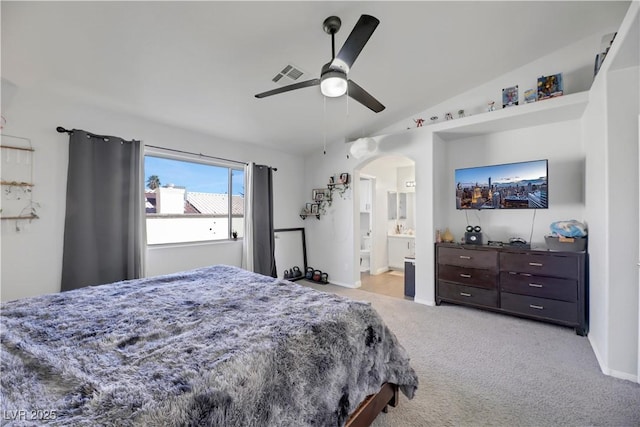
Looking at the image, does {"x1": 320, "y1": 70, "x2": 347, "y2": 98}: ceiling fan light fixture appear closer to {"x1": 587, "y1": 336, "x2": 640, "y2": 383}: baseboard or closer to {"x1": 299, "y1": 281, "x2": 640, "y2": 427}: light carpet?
{"x1": 299, "y1": 281, "x2": 640, "y2": 427}: light carpet

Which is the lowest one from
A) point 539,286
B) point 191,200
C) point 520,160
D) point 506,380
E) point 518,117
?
point 506,380

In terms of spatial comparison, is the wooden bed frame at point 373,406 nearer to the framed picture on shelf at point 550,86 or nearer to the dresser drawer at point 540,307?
the dresser drawer at point 540,307

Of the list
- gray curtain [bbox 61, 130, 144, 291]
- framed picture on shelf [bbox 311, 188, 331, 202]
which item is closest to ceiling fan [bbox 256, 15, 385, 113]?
gray curtain [bbox 61, 130, 144, 291]

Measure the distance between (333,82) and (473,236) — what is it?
9.62 feet

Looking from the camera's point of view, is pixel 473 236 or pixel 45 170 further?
pixel 473 236

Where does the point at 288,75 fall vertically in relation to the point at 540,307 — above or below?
above

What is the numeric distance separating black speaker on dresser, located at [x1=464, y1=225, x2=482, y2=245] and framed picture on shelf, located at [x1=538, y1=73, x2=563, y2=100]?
5.66 ft

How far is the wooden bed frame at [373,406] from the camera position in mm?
1469

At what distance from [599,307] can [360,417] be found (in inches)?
96.2

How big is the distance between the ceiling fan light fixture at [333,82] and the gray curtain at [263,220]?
2539 mm

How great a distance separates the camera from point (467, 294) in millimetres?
3555

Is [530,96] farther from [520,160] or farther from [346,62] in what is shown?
[346,62]

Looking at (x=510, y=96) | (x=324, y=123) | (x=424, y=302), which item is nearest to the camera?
(x=510, y=96)

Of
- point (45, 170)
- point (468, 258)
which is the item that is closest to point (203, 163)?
point (45, 170)
